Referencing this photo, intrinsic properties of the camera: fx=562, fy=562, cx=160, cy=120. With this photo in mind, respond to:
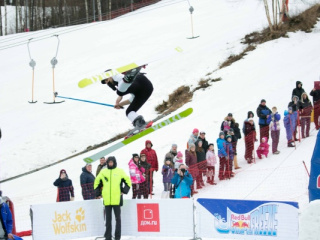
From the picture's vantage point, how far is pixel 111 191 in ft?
34.2

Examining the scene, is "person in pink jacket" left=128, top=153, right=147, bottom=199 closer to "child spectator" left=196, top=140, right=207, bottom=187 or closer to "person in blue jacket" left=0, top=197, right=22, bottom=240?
"child spectator" left=196, top=140, right=207, bottom=187

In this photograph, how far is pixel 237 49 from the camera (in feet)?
95.0

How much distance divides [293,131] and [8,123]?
14358mm

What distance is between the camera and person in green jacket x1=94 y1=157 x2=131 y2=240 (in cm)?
1041

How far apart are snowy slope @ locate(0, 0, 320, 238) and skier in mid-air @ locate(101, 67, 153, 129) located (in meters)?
3.34

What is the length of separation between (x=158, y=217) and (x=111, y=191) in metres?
1.00

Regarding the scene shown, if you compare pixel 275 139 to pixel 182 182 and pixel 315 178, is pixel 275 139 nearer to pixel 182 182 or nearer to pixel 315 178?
pixel 182 182

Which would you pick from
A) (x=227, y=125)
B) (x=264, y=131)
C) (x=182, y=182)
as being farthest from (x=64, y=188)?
(x=264, y=131)

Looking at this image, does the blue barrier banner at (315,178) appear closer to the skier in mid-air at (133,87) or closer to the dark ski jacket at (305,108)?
the skier in mid-air at (133,87)

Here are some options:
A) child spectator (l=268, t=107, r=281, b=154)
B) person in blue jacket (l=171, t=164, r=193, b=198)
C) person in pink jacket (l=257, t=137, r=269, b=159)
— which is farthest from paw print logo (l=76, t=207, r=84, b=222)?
child spectator (l=268, t=107, r=281, b=154)

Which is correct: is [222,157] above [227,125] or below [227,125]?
below

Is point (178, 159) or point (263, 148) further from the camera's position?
point (263, 148)

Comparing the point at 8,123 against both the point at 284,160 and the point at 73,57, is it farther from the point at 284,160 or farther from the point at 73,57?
the point at 284,160

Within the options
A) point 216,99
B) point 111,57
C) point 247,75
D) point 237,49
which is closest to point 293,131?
point 216,99
